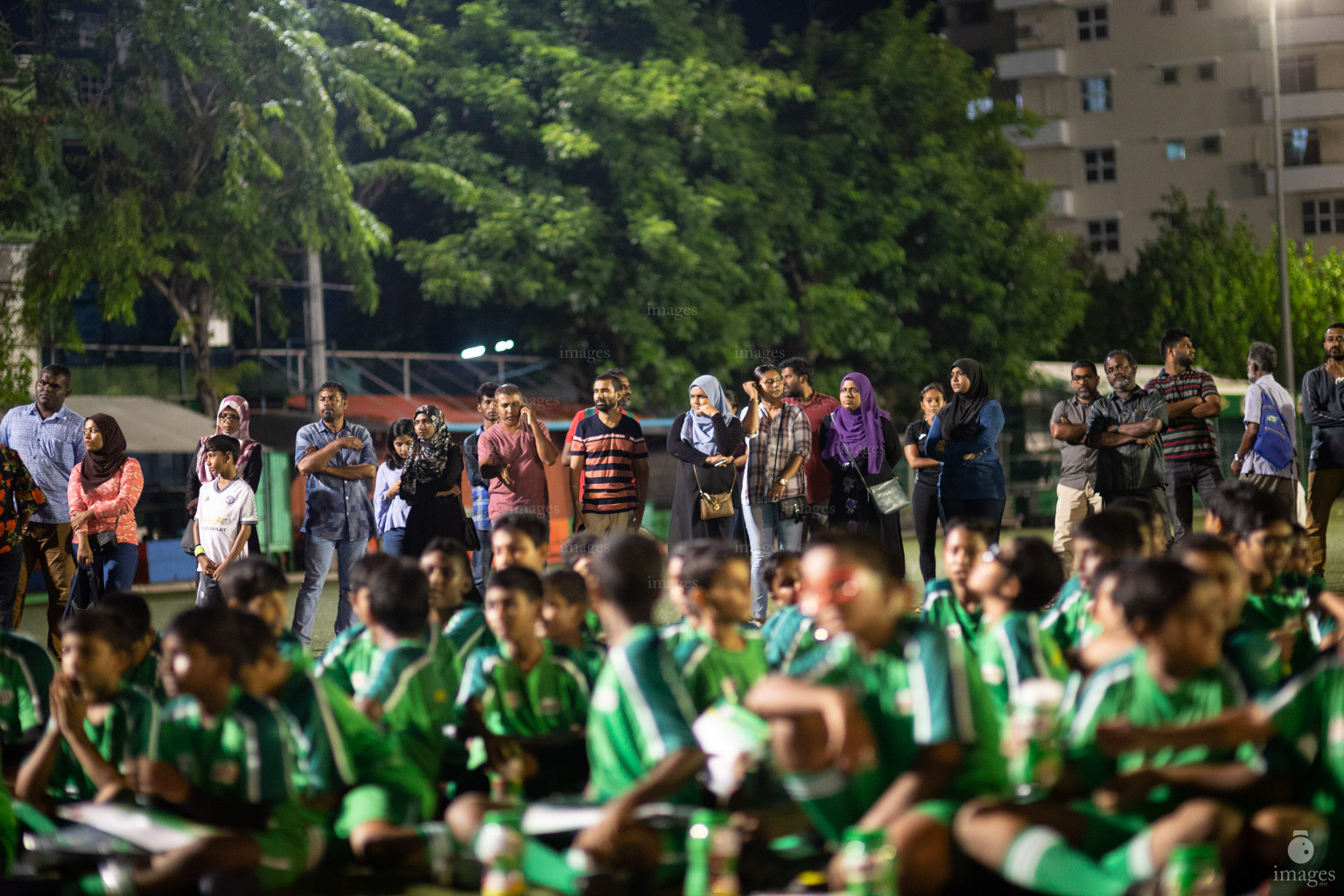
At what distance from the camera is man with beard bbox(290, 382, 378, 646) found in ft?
32.6

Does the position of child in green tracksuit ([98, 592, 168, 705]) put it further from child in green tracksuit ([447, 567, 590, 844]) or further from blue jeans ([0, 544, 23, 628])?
blue jeans ([0, 544, 23, 628])

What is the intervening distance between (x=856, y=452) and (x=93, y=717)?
6.73 m

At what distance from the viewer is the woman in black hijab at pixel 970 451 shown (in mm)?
10367

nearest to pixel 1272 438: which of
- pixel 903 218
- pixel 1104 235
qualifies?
pixel 903 218

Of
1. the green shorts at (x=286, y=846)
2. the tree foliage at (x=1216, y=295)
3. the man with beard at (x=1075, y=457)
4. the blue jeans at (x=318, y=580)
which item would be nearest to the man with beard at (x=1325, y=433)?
the man with beard at (x=1075, y=457)

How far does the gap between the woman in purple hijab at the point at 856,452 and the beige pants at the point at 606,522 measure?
1.54 m

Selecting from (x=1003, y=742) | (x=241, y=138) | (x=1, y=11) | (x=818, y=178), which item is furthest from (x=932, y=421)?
(x=818, y=178)

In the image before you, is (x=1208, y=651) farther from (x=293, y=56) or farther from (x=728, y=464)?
(x=293, y=56)

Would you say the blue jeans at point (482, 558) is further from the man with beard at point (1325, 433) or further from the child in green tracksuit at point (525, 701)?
the man with beard at point (1325, 433)

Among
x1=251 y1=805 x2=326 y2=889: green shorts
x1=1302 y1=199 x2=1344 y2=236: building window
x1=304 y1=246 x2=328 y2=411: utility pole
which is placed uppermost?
x1=1302 y1=199 x2=1344 y2=236: building window

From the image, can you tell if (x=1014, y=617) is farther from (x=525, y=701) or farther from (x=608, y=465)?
(x=608, y=465)

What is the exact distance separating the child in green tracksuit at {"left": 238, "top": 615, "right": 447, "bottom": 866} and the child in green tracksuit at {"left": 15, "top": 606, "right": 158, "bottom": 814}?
423 millimetres

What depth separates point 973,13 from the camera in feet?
191

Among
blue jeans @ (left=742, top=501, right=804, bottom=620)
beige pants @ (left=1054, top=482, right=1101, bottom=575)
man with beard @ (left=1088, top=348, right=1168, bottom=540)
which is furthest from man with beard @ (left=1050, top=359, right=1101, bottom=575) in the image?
blue jeans @ (left=742, top=501, right=804, bottom=620)
